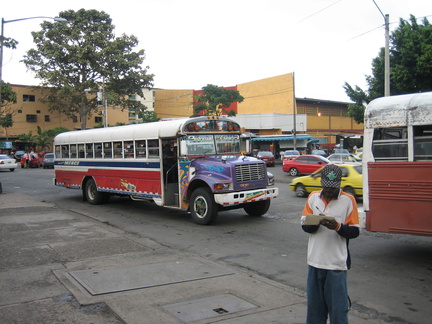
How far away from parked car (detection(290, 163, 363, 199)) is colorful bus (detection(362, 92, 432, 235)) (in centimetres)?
731

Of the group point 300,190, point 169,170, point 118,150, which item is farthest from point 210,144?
point 300,190

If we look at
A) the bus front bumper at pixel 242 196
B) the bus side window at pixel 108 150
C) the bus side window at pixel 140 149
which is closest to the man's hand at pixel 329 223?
the bus front bumper at pixel 242 196

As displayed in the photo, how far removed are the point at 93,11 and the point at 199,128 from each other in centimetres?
4606

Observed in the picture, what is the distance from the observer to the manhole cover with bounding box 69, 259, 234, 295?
5.64 meters

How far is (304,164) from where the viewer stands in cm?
2505

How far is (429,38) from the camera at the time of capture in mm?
24594

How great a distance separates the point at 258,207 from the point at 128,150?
4387 mm

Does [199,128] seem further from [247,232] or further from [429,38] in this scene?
[429,38]

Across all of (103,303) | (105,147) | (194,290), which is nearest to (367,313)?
(194,290)

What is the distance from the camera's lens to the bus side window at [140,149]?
12.1 metres

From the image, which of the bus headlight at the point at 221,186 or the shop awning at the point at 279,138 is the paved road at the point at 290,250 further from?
the shop awning at the point at 279,138

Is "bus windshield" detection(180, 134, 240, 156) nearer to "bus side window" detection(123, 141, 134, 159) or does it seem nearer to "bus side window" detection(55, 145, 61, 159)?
"bus side window" detection(123, 141, 134, 159)

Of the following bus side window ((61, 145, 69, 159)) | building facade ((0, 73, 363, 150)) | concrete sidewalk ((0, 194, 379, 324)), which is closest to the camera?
concrete sidewalk ((0, 194, 379, 324))

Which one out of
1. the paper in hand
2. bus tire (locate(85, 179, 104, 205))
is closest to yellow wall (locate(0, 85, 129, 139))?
bus tire (locate(85, 179, 104, 205))
